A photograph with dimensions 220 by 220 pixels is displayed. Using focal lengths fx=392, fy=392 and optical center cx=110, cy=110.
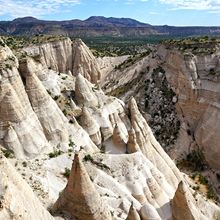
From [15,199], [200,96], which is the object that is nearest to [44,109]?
[15,199]

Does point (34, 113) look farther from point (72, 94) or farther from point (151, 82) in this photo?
point (151, 82)

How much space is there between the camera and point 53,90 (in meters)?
33.9

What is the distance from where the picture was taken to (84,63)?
78000mm

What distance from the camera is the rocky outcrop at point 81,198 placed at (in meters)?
20.3

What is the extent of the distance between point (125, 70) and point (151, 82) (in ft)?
69.7

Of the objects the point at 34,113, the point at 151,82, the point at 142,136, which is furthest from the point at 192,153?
the point at 34,113

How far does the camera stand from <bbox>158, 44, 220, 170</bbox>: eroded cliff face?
5072 centimetres

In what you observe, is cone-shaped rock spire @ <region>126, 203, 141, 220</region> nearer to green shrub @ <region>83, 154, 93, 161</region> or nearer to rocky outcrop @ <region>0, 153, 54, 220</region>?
rocky outcrop @ <region>0, 153, 54, 220</region>

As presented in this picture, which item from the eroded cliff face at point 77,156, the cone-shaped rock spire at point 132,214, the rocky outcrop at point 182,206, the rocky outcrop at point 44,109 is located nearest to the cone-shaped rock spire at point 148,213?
the eroded cliff face at point 77,156

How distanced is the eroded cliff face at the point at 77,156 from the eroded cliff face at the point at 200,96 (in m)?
17.1

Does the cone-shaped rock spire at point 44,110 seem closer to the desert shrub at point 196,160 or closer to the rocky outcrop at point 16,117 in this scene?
the rocky outcrop at point 16,117

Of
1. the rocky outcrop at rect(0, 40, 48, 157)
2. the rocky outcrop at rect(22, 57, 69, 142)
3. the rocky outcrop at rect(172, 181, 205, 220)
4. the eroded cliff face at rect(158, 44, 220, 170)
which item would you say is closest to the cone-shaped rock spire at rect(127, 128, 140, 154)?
the rocky outcrop at rect(22, 57, 69, 142)

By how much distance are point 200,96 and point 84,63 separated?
101 ft

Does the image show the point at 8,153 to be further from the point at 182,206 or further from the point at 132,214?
Answer: the point at 182,206
